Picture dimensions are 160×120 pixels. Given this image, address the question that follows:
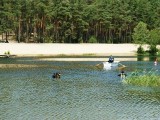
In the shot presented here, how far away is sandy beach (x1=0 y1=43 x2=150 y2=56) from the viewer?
113812mm

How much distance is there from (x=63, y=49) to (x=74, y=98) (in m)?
75.9

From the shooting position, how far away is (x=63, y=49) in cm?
11819

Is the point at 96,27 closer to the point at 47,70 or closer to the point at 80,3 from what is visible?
the point at 80,3

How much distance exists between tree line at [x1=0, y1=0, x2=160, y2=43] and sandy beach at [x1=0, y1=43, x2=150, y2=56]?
16.2 meters

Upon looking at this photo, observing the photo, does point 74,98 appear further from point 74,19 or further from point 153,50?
point 74,19

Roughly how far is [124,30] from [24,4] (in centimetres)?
Result: 3683

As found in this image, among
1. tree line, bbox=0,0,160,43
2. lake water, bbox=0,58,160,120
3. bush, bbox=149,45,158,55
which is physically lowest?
lake water, bbox=0,58,160,120

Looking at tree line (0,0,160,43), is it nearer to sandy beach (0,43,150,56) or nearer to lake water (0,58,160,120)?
sandy beach (0,43,150,56)

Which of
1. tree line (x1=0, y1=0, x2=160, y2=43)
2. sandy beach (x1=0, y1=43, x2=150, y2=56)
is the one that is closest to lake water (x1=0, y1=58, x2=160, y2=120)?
sandy beach (x1=0, y1=43, x2=150, y2=56)

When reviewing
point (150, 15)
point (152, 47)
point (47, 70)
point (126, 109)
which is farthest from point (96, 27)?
point (126, 109)

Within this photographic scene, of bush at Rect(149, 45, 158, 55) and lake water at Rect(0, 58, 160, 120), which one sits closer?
lake water at Rect(0, 58, 160, 120)

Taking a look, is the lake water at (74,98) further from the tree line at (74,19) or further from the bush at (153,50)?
the tree line at (74,19)

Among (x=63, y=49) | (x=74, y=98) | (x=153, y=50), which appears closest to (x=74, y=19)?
(x=63, y=49)

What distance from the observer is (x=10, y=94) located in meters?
44.8
